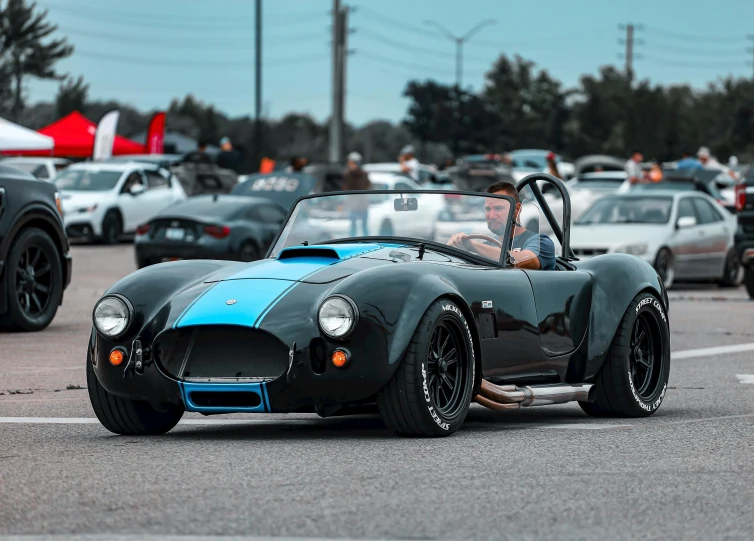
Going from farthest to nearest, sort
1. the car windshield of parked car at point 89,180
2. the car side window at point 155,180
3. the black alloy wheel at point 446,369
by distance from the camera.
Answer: the car side window at point 155,180 → the car windshield of parked car at point 89,180 → the black alloy wheel at point 446,369

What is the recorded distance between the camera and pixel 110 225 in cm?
3353

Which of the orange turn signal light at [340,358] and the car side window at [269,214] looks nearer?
the orange turn signal light at [340,358]

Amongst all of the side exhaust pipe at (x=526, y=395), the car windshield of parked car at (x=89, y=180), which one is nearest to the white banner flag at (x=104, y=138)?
the car windshield of parked car at (x=89, y=180)

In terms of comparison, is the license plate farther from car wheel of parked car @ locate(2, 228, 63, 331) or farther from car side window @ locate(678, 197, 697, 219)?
car wheel of parked car @ locate(2, 228, 63, 331)

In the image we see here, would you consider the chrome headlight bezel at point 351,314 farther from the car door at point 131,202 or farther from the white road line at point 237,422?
the car door at point 131,202

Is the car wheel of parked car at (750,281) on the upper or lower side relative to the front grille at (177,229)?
lower

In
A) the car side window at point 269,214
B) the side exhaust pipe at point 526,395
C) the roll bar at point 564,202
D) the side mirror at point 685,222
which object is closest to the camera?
the side exhaust pipe at point 526,395

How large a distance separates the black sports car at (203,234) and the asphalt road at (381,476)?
46.8ft

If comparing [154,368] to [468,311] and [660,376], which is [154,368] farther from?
[660,376]

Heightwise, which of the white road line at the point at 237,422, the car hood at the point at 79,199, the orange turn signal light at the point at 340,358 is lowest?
the car hood at the point at 79,199

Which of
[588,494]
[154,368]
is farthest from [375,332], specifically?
[588,494]

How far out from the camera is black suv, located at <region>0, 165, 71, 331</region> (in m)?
13.9

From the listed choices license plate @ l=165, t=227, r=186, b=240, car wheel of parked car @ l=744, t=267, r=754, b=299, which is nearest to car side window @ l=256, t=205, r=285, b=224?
license plate @ l=165, t=227, r=186, b=240

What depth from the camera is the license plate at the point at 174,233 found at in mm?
24391
